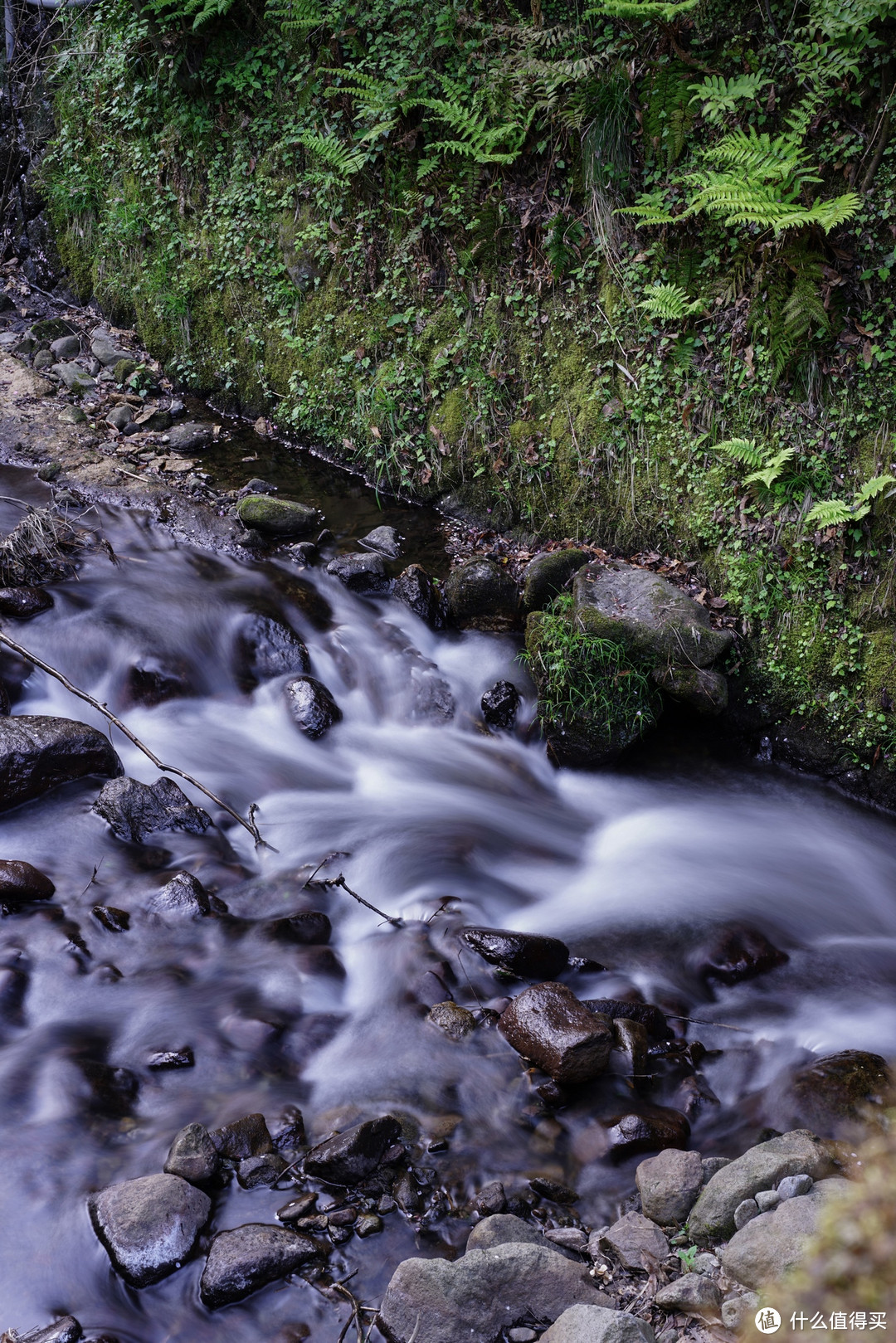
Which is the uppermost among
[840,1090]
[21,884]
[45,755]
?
[840,1090]

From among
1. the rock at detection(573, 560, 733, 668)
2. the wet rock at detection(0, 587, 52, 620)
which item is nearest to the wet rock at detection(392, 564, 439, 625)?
the rock at detection(573, 560, 733, 668)

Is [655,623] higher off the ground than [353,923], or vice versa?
[655,623]

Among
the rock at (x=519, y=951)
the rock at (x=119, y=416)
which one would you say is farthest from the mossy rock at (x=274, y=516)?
the rock at (x=519, y=951)

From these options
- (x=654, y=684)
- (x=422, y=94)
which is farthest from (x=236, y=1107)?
(x=422, y=94)

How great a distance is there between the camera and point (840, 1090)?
11.7 feet

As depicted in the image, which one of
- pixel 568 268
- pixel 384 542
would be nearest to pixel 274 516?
pixel 384 542

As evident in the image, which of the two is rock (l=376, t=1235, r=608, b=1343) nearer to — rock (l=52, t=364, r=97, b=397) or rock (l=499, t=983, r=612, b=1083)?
rock (l=499, t=983, r=612, b=1083)

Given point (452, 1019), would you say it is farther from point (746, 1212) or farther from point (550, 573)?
point (550, 573)

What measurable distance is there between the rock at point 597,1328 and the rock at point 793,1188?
0.64 m

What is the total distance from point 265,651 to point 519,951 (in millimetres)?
3490

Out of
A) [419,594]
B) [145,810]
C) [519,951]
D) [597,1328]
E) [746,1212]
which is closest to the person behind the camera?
[597,1328]

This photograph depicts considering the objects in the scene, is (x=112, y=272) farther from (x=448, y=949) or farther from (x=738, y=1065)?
(x=738, y=1065)

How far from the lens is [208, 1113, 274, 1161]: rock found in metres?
3.28

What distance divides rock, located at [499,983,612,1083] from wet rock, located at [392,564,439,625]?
3921 mm
